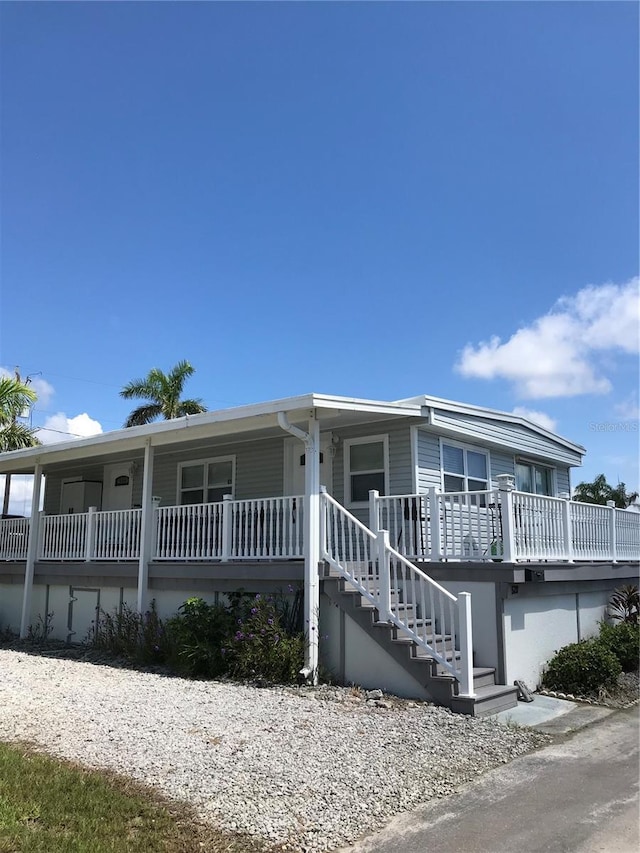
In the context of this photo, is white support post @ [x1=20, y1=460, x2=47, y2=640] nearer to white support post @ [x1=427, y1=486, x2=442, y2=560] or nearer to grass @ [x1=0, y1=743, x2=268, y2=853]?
white support post @ [x1=427, y1=486, x2=442, y2=560]

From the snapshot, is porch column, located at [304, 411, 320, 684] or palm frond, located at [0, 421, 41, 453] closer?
porch column, located at [304, 411, 320, 684]

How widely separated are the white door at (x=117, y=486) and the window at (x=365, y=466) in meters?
7.38

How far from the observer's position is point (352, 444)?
1312 cm

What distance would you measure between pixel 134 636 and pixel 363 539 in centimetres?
447

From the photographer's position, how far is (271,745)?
6426 mm

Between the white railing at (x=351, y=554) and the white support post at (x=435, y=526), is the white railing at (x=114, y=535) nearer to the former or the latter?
the white railing at (x=351, y=554)

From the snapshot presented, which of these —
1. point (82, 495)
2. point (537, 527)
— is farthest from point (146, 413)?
point (537, 527)

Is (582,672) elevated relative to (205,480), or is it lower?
lower

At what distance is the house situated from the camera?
906cm

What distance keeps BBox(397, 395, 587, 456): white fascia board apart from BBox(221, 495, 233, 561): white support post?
3.53m

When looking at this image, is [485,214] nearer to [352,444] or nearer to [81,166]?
[352,444]

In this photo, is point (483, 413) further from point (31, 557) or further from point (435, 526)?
point (31, 557)

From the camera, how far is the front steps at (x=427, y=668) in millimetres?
7887

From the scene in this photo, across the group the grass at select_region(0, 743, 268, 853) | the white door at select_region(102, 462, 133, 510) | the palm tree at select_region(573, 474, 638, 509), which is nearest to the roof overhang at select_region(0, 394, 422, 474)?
the white door at select_region(102, 462, 133, 510)
